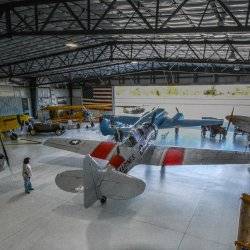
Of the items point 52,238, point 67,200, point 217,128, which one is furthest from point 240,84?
point 52,238

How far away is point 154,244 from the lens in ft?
19.7

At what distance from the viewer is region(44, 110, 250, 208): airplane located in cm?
651

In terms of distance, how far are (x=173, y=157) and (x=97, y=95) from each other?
2497 centimetres

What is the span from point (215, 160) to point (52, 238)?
6.18 metres

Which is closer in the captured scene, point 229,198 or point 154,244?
point 154,244

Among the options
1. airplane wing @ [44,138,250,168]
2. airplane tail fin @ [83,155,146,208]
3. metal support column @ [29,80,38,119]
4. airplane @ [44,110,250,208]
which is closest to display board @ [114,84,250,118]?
metal support column @ [29,80,38,119]

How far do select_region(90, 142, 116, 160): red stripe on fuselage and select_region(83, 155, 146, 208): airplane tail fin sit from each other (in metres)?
3.19

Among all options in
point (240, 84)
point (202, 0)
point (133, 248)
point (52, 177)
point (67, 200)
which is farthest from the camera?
point (240, 84)

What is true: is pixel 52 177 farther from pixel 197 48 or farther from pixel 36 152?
pixel 197 48

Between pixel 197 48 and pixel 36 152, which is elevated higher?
pixel 197 48

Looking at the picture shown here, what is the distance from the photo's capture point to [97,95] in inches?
1331

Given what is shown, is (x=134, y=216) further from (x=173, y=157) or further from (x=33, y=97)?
(x=33, y=97)

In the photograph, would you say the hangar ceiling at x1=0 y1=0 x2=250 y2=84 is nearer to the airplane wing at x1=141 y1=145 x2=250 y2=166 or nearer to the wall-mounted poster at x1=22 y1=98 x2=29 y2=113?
the airplane wing at x1=141 y1=145 x2=250 y2=166

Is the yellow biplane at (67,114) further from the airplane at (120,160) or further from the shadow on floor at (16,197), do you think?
the shadow on floor at (16,197)
